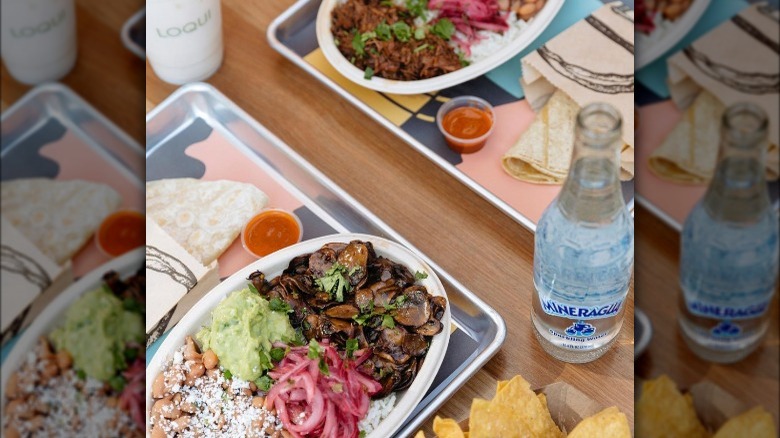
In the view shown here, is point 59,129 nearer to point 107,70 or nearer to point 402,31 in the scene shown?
point 107,70

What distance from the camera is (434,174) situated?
6.40ft

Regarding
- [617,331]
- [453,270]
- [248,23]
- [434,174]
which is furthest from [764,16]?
[248,23]

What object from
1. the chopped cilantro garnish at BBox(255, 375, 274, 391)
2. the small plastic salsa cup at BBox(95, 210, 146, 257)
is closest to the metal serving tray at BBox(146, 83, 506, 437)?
the chopped cilantro garnish at BBox(255, 375, 274, 391)

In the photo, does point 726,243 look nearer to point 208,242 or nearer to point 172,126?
point 208,242

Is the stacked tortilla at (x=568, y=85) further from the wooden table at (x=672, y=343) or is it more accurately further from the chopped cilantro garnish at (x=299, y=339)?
the wooden table at (x=672, y=343)

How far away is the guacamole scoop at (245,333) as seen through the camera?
5.17ft

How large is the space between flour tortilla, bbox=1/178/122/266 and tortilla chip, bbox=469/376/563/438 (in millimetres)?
1053

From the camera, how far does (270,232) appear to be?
188 centimetres

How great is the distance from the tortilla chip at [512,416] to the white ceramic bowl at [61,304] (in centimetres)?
98

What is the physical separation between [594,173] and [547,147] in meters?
0.65

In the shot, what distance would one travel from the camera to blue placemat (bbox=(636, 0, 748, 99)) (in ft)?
1.54

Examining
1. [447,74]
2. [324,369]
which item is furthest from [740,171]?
[447,74]

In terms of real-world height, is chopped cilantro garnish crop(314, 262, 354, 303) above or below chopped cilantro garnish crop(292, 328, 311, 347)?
above

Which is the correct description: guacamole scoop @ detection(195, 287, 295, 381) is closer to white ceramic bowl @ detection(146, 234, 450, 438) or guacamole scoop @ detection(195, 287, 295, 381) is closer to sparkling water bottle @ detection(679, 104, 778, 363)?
white ceramic bowl @ detection(146, 234, 450, 438)
